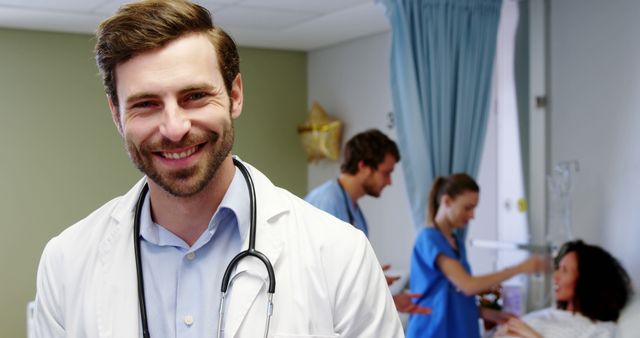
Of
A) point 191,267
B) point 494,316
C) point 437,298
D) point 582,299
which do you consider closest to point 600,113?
point 582,299

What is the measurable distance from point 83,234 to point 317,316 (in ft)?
1.33

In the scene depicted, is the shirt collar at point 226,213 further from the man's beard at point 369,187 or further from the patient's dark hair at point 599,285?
the patient's dark hair at point 599,285

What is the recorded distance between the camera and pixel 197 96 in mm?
1057

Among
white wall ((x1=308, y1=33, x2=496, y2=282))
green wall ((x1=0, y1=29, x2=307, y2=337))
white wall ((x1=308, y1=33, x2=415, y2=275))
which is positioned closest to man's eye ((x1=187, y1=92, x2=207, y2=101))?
white wall ((x1=308, y1=33, x2=496, y2=282))

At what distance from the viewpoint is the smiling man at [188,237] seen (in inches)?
41.1

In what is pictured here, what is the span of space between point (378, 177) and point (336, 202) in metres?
0.24

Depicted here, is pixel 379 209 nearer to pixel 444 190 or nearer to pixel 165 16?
pixel 444 190

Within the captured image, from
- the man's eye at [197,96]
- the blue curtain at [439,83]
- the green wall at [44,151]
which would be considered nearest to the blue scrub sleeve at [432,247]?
the blue curtain at [439,83]

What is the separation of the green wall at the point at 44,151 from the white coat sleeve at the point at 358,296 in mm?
3827

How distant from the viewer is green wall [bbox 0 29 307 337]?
4.49 metres

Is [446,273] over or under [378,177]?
A: under

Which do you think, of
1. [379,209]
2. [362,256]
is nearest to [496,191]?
[379,209]

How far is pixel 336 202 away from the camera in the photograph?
272 centimetres

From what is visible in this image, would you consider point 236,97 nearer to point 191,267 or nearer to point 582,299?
point 191,267
